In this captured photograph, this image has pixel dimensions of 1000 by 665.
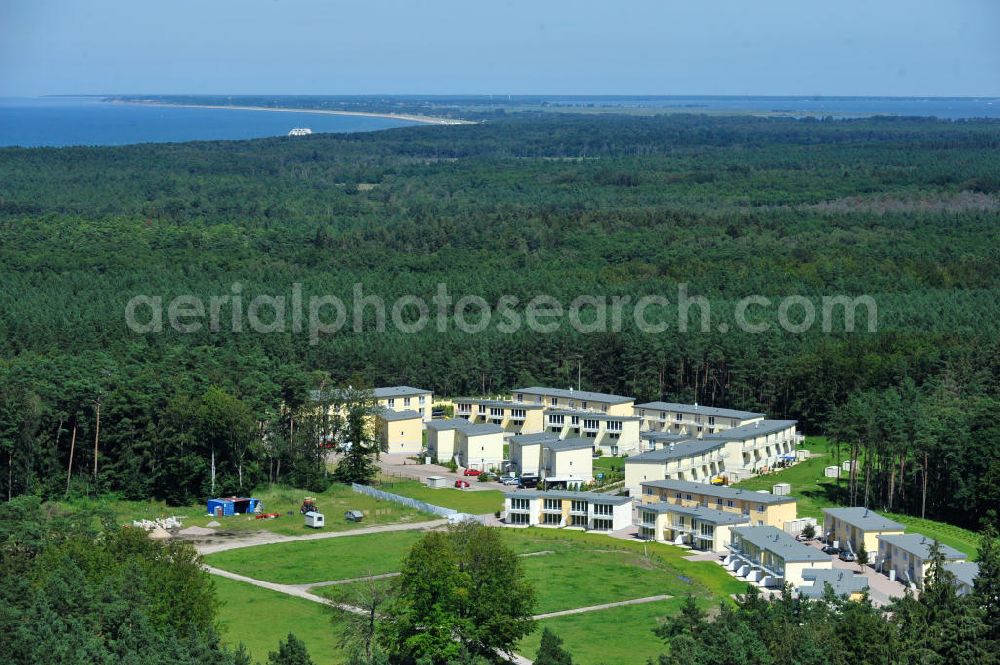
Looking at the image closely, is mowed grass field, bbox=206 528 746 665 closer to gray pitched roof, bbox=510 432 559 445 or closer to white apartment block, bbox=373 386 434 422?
gray pitched roof, bbox=510 432 559 445

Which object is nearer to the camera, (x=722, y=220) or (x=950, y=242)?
(x=950, y=242)

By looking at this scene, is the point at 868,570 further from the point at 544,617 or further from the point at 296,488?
the point at 296,488

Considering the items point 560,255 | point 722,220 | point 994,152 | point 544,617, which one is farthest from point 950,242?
point 994,152

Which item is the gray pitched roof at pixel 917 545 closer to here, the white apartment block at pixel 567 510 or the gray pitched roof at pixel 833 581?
the gray pitched roof at pixel 833 581

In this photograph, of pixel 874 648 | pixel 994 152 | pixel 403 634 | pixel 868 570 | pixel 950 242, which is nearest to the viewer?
pixel 874 648

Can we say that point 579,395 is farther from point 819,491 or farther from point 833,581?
point 833,581

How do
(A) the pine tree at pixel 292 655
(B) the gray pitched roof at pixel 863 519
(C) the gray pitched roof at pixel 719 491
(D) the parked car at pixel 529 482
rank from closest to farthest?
(A) the pine tree at pixel 292 655, (B) the gray pitched roof at pixel 863 519, (C) the gray pitched roof at pixel 719 491, (D) the parked car at pixel 529 482

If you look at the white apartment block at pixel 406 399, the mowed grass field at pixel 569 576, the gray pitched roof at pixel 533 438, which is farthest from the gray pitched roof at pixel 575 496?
the white apartment block at pixel 406 399
